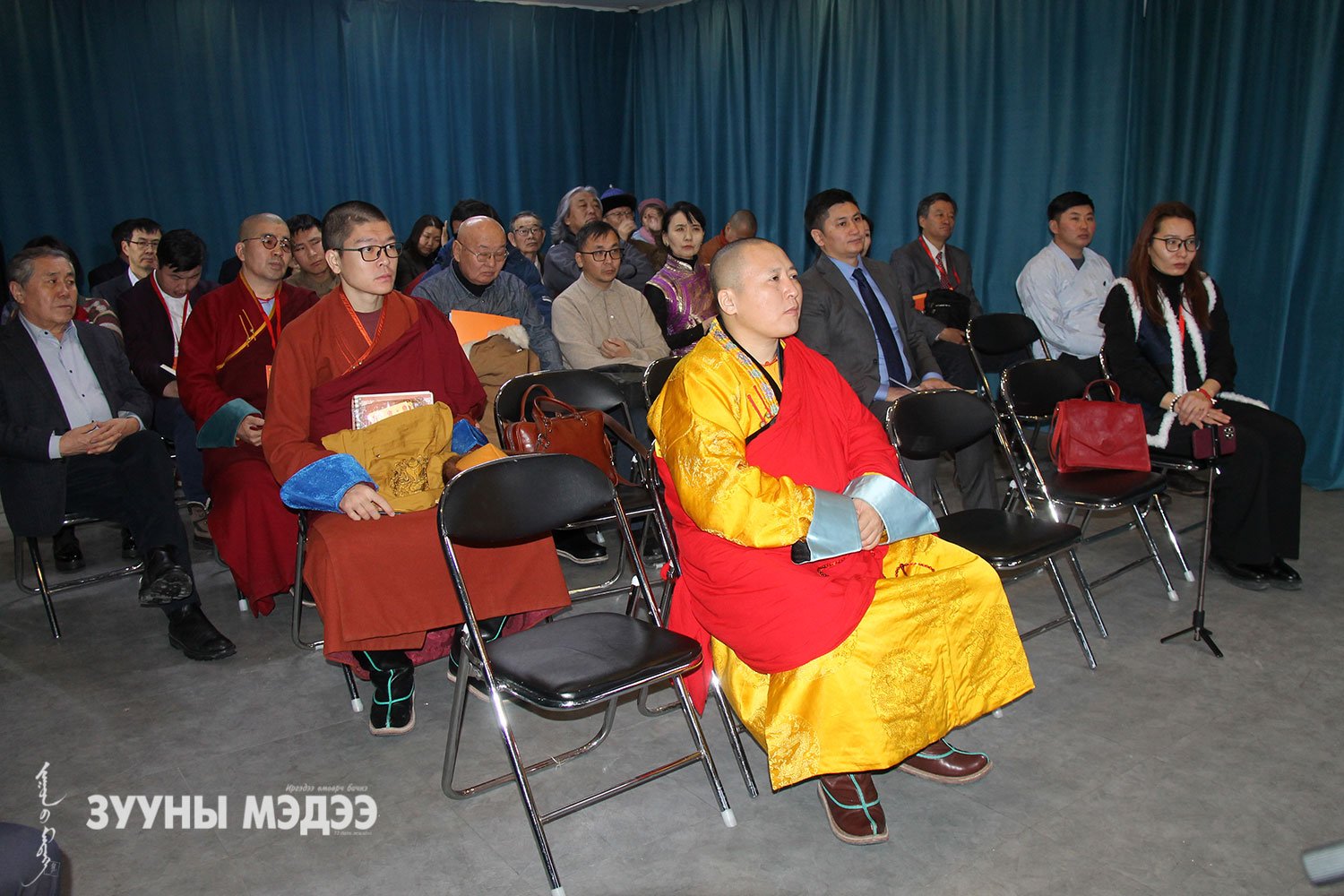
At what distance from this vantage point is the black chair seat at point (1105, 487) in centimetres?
343

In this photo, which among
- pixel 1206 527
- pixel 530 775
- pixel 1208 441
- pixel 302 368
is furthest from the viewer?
pixel 1208 441

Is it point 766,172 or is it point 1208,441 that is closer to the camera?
point 1208,441

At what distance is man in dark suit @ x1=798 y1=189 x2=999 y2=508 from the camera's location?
4.02 m

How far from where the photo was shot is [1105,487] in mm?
3520

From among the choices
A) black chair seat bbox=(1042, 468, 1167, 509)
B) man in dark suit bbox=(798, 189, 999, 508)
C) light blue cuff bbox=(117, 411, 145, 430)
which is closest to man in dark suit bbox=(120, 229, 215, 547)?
light blue cuff bbox=(117, 411, 145, 430)

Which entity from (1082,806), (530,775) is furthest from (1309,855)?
(530,775)

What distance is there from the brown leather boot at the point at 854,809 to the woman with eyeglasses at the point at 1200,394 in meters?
A: 2.13

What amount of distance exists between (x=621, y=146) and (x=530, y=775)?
7416 mm

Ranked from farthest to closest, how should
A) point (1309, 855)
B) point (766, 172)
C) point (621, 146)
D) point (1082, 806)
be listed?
point (621, 146) < point (766, 172) < point (1082, 806) < point (1309, 855)

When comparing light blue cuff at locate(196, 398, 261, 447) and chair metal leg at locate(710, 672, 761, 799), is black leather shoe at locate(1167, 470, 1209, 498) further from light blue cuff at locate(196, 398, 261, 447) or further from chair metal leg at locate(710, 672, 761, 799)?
light blue cuff at locate(196, 398, 261, 447)

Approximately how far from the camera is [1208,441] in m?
3.74

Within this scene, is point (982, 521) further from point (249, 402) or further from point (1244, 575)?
point (249, 402)

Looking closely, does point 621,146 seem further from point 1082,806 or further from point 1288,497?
point 1082,806

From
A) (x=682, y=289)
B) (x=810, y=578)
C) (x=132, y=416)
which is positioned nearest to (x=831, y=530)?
(x=810, y=578)
